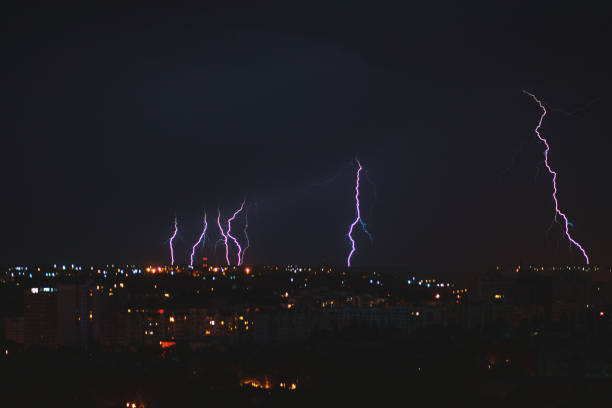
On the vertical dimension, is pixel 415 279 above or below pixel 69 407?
above

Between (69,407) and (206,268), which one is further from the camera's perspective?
(206,268)

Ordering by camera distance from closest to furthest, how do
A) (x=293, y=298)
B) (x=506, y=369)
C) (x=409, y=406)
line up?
(x=409, y=406) < (x=506, y=369) < (x=293, y=298)

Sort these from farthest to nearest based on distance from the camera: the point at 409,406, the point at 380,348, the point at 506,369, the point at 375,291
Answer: the point at 375,291
the point at 380,348
the point at 506,369
the point at 409,406

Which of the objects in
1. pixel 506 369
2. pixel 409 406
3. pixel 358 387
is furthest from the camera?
pixel 506 369

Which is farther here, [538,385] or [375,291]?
[375,291]

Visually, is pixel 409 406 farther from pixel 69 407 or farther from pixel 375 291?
pixel 375 291

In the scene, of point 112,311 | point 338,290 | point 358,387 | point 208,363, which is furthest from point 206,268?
point 358,387

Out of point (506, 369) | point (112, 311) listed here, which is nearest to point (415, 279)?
point (112, 311)

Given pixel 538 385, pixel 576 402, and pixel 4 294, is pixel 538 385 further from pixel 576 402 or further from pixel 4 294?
pixel 4 294

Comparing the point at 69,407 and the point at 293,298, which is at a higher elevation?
the point at 293,298
